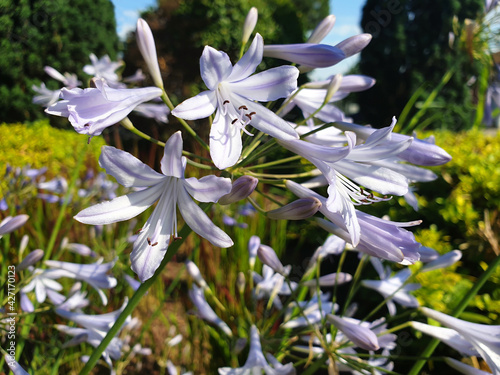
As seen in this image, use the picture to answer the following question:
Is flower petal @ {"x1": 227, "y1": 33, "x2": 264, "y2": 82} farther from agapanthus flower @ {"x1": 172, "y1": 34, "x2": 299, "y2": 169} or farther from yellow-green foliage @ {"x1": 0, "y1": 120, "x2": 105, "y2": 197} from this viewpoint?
yellow-green foliage @ {"x1": 0, "y1": 120, "x2": 105, "y2": 197}

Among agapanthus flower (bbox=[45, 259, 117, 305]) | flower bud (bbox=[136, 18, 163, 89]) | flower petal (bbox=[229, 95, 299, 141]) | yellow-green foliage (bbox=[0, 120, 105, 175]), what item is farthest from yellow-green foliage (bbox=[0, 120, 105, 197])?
flower petal (bbox=[229, 95, 299, 141])

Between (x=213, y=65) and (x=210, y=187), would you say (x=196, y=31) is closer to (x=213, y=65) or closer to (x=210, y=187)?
(x=213, y=65)

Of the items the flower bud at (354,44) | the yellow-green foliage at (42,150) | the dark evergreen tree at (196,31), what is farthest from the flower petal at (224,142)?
the dark evergreen tree at (196,31)

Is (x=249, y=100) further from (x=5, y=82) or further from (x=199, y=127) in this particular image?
(x=5, y=82)

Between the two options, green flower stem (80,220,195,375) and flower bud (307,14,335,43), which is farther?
flower bud (307,14,335,43)

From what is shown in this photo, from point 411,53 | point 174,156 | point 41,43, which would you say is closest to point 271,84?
point 174,156

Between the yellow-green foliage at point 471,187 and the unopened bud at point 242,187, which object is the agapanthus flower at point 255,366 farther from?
the yellow-green foliage at point 471,187
